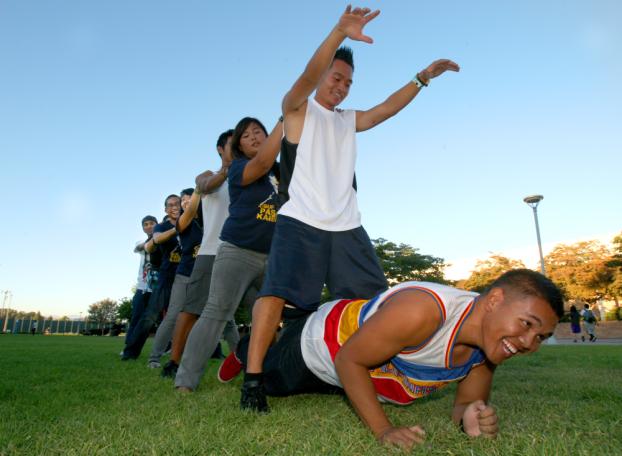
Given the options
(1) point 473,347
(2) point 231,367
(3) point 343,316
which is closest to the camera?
(1) point 473,347

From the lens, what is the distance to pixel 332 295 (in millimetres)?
3195

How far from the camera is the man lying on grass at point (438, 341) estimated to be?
1955mm

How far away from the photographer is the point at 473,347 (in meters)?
2.30

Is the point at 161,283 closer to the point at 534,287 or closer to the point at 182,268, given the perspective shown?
the point at 182,268

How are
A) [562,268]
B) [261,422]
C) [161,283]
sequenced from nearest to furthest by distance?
1. [261,422]
2. [161,283]
3. [562,268]

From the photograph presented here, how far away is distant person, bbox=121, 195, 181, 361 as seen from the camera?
24.4 feet

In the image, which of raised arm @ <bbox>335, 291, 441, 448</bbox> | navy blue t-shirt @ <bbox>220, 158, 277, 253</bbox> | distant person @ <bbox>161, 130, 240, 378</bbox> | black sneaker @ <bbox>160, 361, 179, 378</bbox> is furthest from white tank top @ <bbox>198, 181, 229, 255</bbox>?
raised arm @ <bbox>335, 291, 441, 448</bbox>

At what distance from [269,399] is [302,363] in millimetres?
660

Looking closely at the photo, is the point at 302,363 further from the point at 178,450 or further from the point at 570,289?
the point at 570,289

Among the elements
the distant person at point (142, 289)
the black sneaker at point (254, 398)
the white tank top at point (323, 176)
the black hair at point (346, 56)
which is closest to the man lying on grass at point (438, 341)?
the black sneaker at point (254, 398)

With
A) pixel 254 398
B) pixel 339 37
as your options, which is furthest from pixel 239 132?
pixel 254 398

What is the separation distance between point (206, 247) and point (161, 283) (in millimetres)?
3082

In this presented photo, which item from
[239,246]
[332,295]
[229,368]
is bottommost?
[229,368]

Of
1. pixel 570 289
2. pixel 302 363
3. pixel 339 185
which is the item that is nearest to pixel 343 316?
pixel 302 363
